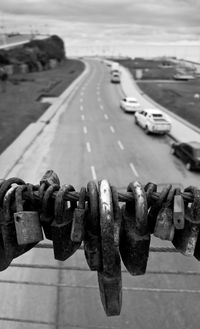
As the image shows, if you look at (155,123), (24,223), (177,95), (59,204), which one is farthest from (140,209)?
(177,95)

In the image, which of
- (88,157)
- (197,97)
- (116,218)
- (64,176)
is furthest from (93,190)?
(197,97)

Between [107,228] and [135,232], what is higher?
[107,228]

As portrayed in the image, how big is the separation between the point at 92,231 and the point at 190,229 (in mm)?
704

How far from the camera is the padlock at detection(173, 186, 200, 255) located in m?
2.01

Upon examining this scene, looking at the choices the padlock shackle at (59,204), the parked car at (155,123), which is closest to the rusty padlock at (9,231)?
the padlock shackle at (59,204)

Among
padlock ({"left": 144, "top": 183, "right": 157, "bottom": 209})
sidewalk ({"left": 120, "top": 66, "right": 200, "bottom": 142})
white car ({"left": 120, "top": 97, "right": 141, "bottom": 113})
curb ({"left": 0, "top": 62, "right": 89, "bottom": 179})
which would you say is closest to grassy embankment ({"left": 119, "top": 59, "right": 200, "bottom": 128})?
sidewalk ({"left": 120, "top": 66, "right": 200, "bottom": 142})

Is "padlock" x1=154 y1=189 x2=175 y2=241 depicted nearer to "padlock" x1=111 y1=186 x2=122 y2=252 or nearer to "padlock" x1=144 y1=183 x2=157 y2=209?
"padlock" x1=144 y1=183 x2=157 y2=209

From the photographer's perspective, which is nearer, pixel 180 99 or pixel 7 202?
pixel 7 202

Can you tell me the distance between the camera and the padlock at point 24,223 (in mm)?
1996

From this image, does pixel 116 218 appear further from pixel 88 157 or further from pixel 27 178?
pixel 88 157

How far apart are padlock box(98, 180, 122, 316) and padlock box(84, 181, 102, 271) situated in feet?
0.17

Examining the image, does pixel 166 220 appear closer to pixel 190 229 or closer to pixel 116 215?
pixel 190 229

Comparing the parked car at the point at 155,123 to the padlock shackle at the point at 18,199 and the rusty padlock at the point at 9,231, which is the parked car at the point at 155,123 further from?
the padlock shackle at the point at 18,199

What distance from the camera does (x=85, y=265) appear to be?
889 cm
